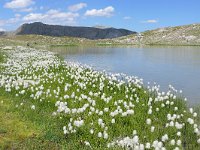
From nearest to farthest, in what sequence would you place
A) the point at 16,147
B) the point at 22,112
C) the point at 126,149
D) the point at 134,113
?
the point at 126,149, the point at 16,147, the point at 134,113, the point at 22,112

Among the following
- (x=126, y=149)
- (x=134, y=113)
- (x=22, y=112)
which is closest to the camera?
(x=126, y=149)

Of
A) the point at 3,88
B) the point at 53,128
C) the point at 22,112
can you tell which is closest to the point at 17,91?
the point at 3,88

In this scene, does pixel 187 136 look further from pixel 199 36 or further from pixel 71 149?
pixel 199 36

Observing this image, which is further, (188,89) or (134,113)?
(188,89)

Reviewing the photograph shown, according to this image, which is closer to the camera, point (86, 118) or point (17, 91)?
point (86, 118)

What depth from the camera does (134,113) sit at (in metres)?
14.8

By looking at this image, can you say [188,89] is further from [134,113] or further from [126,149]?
[126,149]

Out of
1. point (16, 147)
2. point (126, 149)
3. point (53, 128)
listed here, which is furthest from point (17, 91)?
point (126, 149)

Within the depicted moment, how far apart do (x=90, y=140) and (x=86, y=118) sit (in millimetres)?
1913

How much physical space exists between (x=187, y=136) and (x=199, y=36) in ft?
588

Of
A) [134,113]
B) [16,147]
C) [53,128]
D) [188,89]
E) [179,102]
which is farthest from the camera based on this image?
[188,89]

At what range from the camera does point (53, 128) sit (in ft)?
44.2

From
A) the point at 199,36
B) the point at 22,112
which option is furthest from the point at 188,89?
the point at 199,36

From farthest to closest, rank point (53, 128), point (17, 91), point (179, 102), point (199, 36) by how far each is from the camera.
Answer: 1. point (199, 36)
2. point (17, 91)
3. point (179, 102)
4. point (53, 128)
